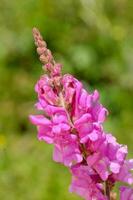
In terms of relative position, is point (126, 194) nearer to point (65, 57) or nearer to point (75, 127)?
point (75, 127)

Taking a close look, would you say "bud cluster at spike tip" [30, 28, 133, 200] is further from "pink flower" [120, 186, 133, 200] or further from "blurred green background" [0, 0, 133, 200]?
"blurred green background" [0, 0, 133, 200]

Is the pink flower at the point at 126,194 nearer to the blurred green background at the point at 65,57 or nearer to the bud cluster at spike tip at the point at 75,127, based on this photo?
the bud cluster at spike tip at the point at 75,127

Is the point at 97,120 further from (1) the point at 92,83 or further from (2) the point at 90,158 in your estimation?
(1) the point at 92,83

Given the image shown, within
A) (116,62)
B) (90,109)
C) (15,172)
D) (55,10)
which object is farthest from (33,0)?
(90,109)

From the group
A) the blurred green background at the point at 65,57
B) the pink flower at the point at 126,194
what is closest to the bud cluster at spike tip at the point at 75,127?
the pink flower at the point at 126,194

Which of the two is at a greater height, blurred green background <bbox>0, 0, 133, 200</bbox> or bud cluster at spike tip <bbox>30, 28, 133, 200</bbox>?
blurred green background <bbox>0, 0, 133, 200</bbox>

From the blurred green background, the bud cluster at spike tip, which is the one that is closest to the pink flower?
the bud cluster at spike tip
